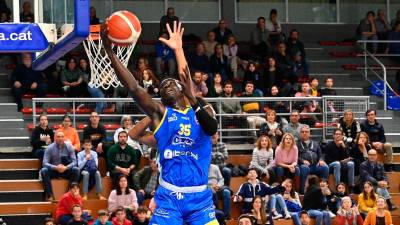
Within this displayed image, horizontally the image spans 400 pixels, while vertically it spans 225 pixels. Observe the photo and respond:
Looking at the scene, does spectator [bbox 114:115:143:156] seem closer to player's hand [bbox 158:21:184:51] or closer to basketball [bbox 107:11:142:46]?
basketball [bbox 107:11:142:46]

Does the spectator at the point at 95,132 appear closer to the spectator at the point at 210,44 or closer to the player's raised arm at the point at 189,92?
the spectator at the point at 210,44

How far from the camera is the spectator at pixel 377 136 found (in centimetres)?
2322

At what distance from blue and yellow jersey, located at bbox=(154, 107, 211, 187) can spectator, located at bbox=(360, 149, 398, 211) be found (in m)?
10.8

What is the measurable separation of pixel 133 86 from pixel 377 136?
41.9 ft

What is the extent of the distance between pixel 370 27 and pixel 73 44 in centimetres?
1600

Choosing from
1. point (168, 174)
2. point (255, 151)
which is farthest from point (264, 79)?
point (168, 174)

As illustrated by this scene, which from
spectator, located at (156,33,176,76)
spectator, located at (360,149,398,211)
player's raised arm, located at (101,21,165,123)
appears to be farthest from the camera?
spectator, located at (156,33,176,76)

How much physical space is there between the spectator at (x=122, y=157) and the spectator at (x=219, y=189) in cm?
147

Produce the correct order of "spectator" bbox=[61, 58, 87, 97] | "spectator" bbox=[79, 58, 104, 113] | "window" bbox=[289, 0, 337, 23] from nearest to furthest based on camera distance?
"spectator" bbox=[79, 58, 104, 113] < "spectator" bbox=[61, 58, 87, 97] < "window" bbox=[289, 0, 337, 23]

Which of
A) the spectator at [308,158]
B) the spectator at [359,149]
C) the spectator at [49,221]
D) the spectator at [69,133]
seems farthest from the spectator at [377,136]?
the spectator at [49,221]

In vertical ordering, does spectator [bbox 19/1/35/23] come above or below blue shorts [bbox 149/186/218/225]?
above

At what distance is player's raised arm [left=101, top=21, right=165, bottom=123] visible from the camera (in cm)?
1145

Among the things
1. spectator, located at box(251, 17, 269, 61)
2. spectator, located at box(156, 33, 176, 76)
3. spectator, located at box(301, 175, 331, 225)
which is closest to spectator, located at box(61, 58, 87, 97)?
spectator, located at box(156, 33, 176, 76)

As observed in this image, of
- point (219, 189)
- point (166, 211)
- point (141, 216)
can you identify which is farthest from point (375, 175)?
point (166, 211)
